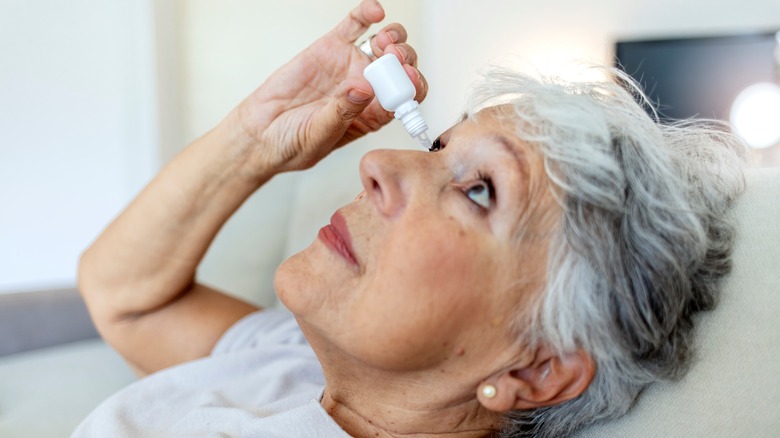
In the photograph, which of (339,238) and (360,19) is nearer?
(339,238)

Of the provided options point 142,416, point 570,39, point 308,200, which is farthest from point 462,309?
point 570,39

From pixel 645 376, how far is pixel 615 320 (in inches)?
4.0

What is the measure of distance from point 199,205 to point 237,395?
378mm

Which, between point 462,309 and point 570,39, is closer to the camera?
point 462,309

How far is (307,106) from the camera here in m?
1.22

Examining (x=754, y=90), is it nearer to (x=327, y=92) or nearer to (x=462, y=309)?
(x=327, y=92)

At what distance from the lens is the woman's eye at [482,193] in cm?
86

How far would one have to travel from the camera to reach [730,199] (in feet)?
3.20

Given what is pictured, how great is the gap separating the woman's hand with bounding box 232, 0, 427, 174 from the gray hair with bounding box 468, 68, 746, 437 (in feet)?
1.23

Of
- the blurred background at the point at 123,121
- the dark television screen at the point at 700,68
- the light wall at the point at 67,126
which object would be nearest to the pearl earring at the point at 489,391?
the blurred background at the point at 123,121

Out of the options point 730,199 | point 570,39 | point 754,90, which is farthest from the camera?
point 570,39

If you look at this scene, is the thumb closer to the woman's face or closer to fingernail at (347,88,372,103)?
fingernail at (347,88,372,103)

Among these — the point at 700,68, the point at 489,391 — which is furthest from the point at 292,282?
the point at 700,68

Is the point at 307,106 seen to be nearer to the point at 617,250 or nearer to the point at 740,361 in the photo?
the point at 617,250
